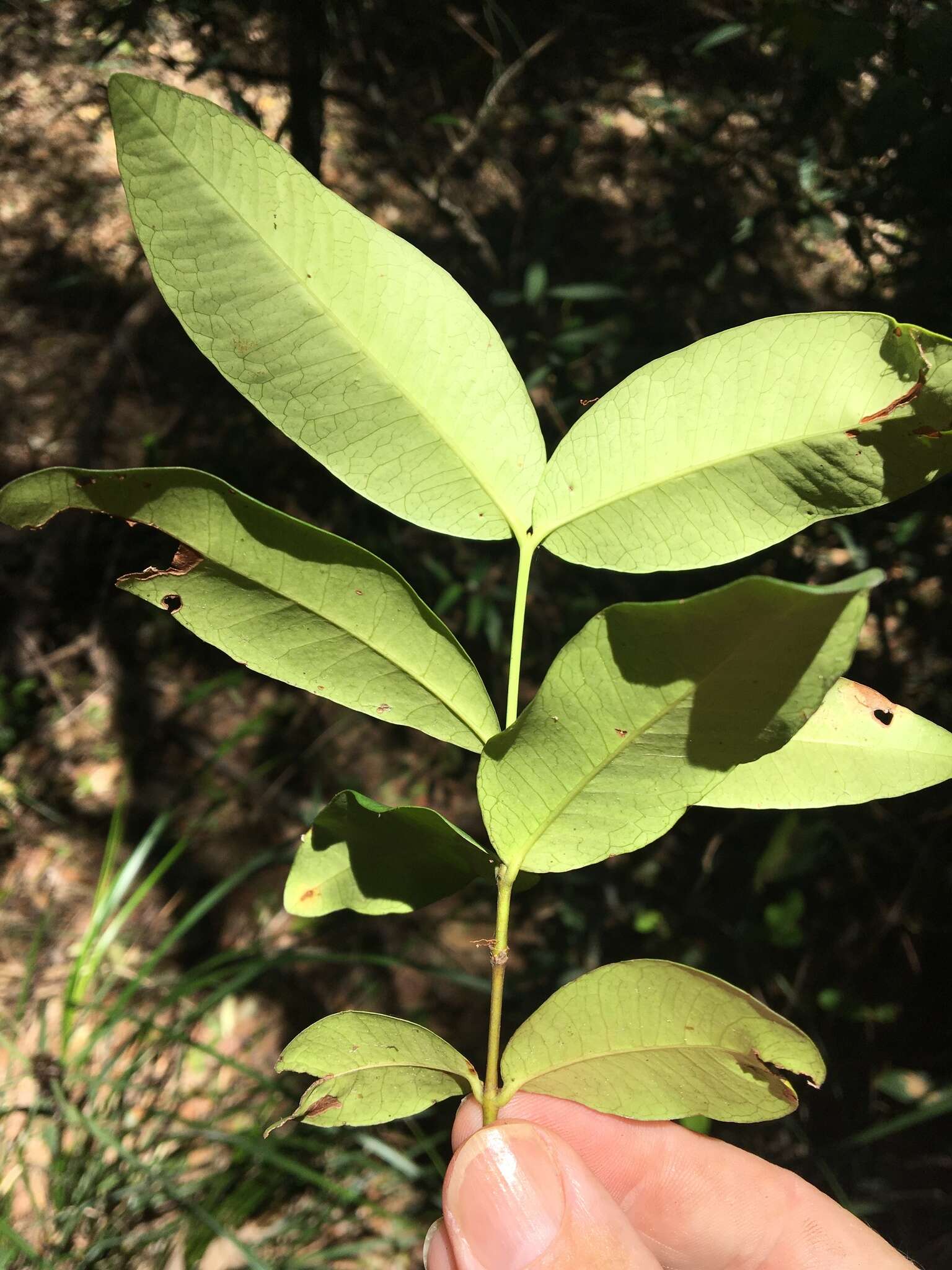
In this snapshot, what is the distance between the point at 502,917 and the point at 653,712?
0.21m

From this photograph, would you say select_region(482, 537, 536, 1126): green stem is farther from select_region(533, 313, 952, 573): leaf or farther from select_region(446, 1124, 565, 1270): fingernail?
select_region(446, 1124, 565, 1270): fingernail

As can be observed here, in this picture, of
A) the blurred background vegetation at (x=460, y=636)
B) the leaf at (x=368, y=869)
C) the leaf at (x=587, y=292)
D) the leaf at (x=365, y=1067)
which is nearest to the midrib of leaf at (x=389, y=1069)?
the leaf at (x=365, y=1067)

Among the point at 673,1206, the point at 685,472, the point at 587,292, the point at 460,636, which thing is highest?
the point at 685,472

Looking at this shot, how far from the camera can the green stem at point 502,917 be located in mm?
602

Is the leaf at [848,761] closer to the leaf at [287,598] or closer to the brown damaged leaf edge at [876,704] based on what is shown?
the brown damaged leaf edge at [876,704]

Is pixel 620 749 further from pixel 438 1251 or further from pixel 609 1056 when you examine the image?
pixel 438 1251

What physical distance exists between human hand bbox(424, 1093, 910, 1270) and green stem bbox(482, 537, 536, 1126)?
216mm

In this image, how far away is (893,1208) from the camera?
5.81 feet

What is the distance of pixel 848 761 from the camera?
24.5 inches

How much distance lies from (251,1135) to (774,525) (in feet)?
5.59

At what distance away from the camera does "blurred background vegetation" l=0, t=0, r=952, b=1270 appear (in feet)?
4.77

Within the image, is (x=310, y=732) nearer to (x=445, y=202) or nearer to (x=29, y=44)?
(x=445, y=202)

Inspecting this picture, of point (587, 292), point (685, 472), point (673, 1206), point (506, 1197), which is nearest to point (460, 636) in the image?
point (587, 292)

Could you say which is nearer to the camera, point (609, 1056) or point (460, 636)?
point (609, 1056)
